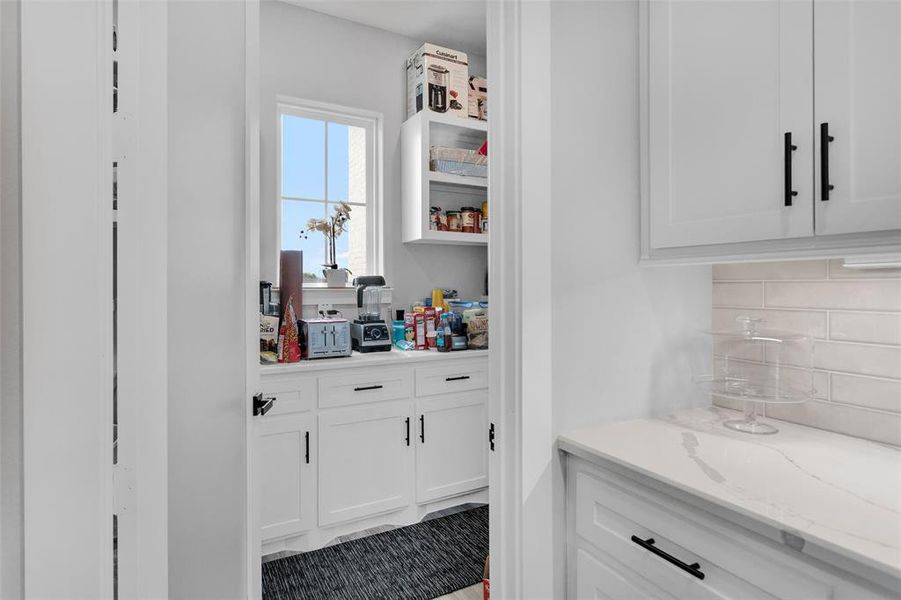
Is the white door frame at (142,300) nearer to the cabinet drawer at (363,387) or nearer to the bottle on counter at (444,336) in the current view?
the cabinet drawer at (363,387)

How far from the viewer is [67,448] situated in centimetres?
83

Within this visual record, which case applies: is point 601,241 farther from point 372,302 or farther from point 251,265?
point 372,302

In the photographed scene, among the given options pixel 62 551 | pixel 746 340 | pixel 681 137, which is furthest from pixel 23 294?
pixel 746 340

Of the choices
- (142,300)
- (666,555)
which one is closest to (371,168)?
(142,300)

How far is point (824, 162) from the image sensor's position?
38.4 inches

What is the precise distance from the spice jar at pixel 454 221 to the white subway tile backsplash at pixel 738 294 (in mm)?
1815

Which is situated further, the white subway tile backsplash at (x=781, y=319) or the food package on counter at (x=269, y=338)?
the food package on counter at (x=269, y=338)

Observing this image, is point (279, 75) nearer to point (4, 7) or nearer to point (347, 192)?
point (347, 192)

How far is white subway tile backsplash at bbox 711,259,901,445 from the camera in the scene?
1.15m

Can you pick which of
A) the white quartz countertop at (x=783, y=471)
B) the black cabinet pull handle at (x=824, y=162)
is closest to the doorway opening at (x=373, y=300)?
the white quartz countertop at (x=783, y=471)

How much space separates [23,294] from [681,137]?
1.41m

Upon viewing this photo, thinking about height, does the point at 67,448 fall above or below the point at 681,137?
below

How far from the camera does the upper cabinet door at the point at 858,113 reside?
0.89 metres

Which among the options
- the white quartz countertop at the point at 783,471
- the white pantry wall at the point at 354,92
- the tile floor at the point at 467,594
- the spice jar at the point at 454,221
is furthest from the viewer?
→ the spice jar at the point at 454,221
